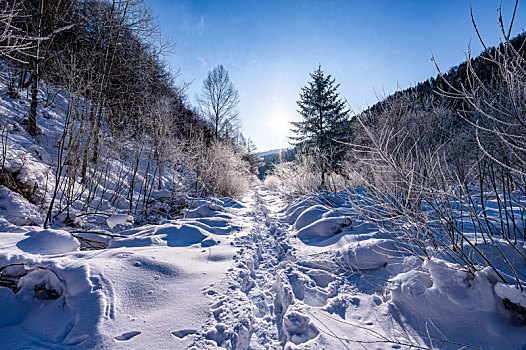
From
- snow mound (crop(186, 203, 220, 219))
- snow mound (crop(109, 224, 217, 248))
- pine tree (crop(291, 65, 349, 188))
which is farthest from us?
pine tree (crop(291, 65, 349, 188))

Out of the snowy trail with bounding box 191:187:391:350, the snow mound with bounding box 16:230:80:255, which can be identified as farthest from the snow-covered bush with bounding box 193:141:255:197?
the snowy trail with bounding box 191:187:391:350

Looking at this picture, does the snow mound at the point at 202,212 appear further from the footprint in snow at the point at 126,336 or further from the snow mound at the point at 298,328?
the snow mound at the point at 298,328

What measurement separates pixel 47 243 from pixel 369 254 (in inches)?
117

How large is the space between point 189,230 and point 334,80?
14.0 metres

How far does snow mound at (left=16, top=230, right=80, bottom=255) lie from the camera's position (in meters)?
1.63

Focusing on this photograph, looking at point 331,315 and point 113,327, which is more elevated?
point 113,327

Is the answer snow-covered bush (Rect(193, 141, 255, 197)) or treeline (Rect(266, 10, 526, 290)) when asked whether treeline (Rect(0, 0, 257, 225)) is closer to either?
snow-covered bush (Rect(193, 141, 255, 197))

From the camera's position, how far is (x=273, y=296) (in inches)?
73.1

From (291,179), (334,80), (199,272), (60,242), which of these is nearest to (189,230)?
(199,272)

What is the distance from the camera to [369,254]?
77.4 inches

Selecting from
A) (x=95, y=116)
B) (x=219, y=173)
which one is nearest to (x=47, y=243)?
(x=95, y=116)

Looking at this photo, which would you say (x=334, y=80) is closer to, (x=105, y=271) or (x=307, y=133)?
(x=307, y=133)

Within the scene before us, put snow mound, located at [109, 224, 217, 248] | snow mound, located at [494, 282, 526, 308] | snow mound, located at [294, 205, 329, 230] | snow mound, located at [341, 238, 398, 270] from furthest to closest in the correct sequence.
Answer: snow mound, located at [294, 205, 329, 230], snow mound, located at [109, 224, 217, 248], snow mound, located at [341, 238, 398, 270], snow mound, located at [494, 282, 526, 308]

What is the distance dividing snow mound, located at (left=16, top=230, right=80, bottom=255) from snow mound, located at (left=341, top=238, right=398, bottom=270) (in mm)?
2677
